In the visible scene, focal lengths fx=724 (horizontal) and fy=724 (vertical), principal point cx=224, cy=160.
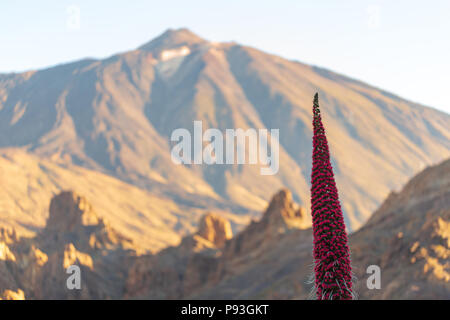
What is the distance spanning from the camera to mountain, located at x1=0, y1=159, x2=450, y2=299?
59.2 m

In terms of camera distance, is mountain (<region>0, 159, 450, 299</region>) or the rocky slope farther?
the rocky slope

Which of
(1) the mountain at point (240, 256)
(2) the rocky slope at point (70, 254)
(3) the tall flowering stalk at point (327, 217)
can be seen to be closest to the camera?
(3) the tall flowering stalk at point (327, 217)

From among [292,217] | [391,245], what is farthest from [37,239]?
[391,245]

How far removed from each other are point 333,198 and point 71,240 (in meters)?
101

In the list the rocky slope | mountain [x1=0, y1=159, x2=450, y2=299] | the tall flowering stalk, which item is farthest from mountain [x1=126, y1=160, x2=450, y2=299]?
the tall flowering stalk

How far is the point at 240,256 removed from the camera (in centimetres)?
10162

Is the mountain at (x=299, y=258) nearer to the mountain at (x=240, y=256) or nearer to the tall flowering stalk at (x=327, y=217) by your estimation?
the mountain at (x=240, y=256)

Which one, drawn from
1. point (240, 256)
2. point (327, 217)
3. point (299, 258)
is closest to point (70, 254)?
point (240, 256)

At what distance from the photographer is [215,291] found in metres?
84.9

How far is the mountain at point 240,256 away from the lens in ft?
194

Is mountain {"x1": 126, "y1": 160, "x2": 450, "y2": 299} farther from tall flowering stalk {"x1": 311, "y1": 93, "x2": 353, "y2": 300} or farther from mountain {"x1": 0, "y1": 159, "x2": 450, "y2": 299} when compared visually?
tall flowering stalk {"x1": 311, "y1": 93, "x2": 353, "y2": 300}

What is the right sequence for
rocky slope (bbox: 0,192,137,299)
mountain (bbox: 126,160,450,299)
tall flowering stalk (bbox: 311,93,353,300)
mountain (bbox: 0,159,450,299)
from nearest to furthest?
tall flowering stalk (bbox: 311,93,353,300), mountain (bbox: 126,160,450,299), mountain (bbox: 0,159,450,299), rocky slope (bbox: 0,192,137,299)

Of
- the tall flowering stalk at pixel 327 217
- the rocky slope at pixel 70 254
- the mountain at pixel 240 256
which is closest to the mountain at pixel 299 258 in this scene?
the mountain at pixel 240 256
